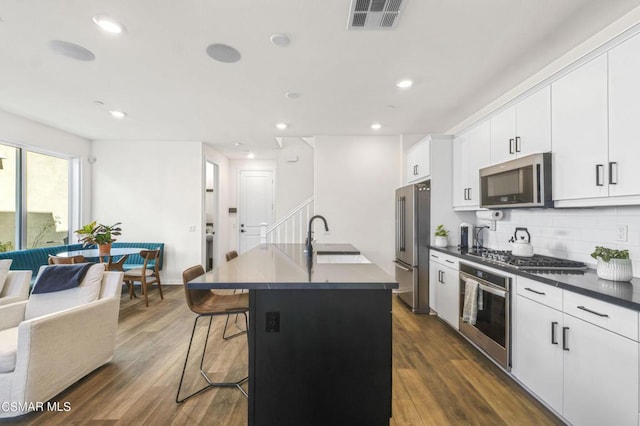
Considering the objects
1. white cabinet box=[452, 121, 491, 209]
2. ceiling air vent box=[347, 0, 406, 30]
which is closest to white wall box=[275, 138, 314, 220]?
white cabinet box=[452, 121, 491, 209]

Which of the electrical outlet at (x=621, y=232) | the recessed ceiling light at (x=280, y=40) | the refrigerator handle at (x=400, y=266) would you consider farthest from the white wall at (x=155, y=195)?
the electrical outlet at (x=621, y=232)

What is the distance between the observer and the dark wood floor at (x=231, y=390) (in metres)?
1.90

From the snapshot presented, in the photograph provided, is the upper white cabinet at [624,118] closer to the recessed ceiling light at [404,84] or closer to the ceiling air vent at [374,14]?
the ceiling air vent at [374,14]

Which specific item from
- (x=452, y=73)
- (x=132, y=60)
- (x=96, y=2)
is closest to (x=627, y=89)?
(x=452, y=73)

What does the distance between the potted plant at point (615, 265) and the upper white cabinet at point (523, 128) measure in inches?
35.6

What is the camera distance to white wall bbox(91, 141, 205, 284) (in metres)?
5.36

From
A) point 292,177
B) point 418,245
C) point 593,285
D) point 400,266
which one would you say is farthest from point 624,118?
point 292,177

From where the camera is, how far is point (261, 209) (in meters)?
7.14

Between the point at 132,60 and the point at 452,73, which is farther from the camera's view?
the point at 452,73

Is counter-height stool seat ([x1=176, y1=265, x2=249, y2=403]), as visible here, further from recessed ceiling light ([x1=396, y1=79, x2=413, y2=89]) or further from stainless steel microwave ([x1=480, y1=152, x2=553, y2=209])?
recessed ceiling light ([x1=396, y1=79, x2=413, y2=89])

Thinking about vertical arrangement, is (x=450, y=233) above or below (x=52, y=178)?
below

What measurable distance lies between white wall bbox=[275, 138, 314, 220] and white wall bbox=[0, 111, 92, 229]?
344cm

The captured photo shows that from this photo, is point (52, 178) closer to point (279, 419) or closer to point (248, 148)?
point (248, 148)

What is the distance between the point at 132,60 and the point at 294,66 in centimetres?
142
